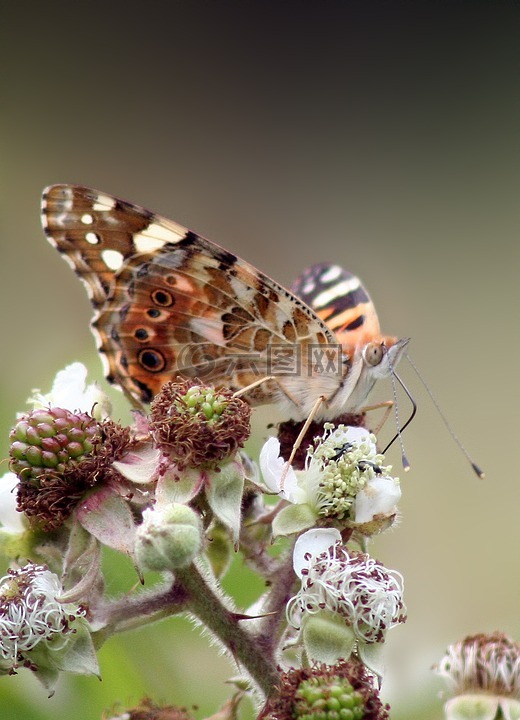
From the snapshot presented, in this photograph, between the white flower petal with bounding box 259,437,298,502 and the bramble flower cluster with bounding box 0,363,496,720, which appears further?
the white flower petal with bounding box 259,437,298,502

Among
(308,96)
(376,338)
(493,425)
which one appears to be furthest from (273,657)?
(308,96)

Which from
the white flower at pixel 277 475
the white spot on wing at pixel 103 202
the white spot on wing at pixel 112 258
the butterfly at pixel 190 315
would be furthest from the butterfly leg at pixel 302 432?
the white spot on wing at pixel 103 202

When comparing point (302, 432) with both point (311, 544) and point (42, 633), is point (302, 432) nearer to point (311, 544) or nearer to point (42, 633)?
point (311, 544)

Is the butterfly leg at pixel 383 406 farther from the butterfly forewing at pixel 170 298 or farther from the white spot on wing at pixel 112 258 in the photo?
the white spot on wing at pixel 112 258

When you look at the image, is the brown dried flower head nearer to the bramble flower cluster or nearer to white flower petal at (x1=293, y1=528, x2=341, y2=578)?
the bramble flower cluster

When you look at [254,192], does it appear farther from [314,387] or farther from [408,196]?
[314,387]

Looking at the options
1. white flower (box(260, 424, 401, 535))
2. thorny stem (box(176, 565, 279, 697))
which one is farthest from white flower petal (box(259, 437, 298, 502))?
thorny stem (box(176, 565, 279, 697))
